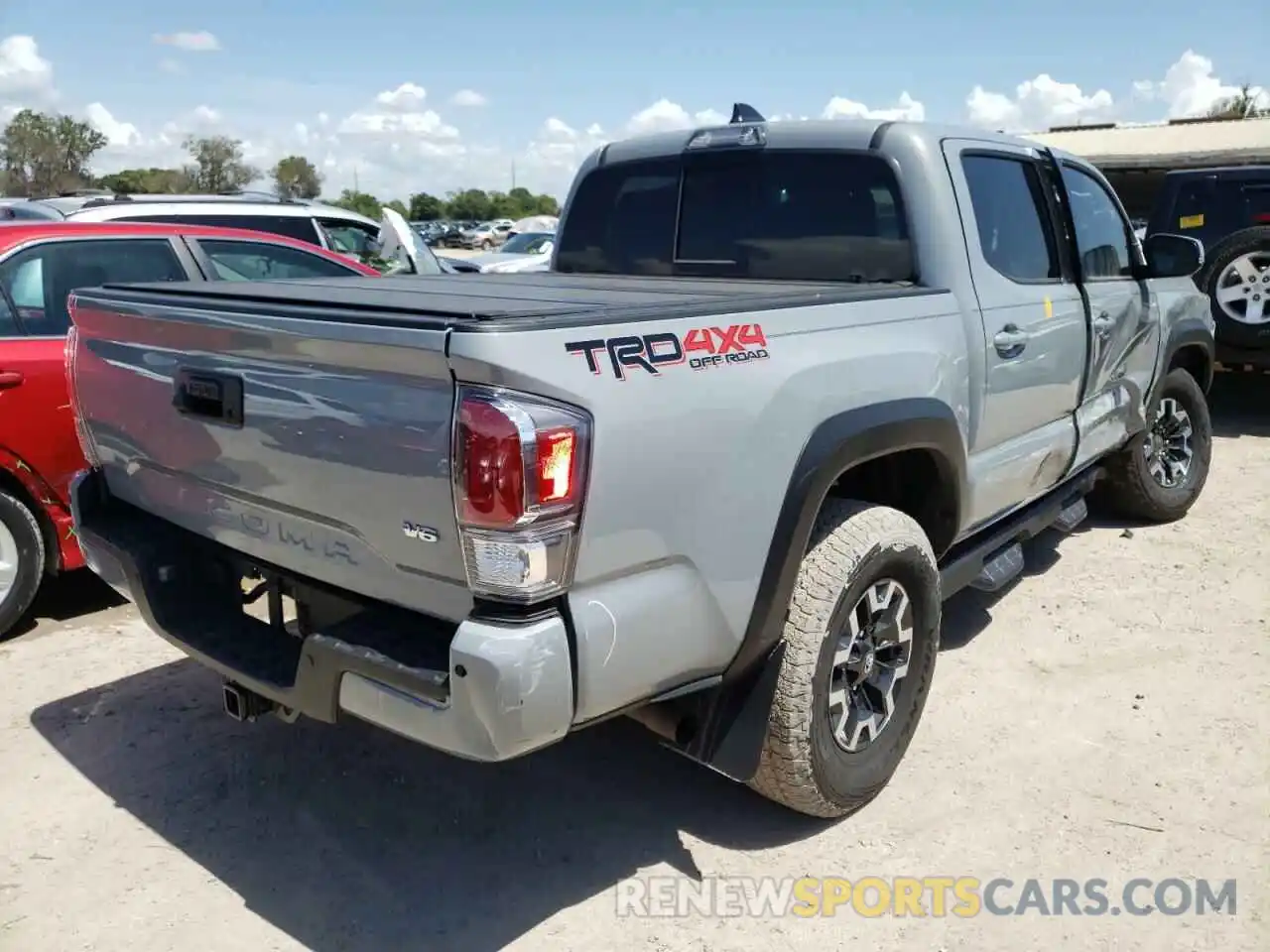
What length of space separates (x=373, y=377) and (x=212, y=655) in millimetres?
991

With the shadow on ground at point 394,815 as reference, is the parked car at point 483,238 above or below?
above

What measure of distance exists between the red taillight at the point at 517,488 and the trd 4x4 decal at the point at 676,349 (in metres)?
0.15

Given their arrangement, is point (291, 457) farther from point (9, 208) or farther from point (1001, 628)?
point (9, 208)

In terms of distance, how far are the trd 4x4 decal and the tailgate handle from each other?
936mm

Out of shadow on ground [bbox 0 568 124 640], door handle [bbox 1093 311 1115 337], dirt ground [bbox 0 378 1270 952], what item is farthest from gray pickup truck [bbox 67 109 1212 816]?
shadow on ground [bbox 0 568 124 640]

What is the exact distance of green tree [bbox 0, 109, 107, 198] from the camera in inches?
2189

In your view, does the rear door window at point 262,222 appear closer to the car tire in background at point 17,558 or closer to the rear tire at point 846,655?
the car tire in background at point 17,558

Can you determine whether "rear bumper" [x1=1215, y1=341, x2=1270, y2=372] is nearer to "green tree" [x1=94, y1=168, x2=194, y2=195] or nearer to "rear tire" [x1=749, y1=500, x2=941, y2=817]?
"rear tire" [x1=749, y1=500, x2=941, y2=817]

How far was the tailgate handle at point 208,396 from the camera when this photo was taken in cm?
256

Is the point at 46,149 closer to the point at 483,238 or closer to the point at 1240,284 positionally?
the point at 483,238

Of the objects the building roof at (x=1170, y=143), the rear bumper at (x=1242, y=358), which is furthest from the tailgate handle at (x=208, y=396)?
the building roof at (x=1170, y=143)

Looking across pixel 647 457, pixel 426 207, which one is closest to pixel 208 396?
pixel 647 457

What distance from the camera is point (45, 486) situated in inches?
173

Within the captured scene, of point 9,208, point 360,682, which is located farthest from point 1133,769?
point 9,208
